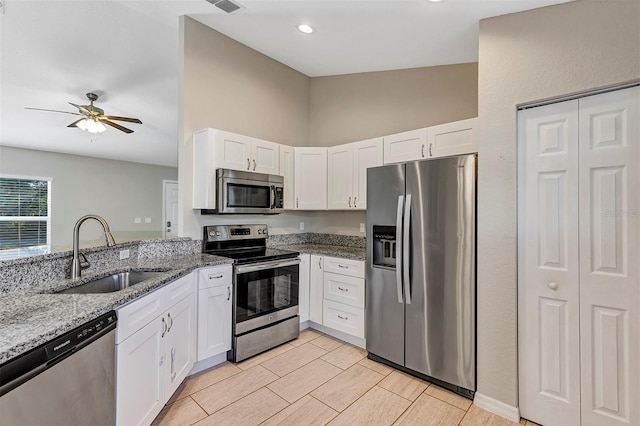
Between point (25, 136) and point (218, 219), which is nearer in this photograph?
point (218, 219)

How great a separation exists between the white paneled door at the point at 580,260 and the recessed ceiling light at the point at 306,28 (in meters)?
1.92

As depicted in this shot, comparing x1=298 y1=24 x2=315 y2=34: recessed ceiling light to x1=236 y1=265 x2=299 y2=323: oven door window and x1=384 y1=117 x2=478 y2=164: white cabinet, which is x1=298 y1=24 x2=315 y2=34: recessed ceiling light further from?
x1=236 y1=265 x2=299 y2=323: oven door window

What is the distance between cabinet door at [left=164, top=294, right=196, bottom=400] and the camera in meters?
1.98

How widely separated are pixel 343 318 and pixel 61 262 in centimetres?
229

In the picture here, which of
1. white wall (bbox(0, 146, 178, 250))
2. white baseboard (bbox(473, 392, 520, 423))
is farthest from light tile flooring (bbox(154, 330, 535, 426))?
white wall (bbox(0, 146, 178, 250))

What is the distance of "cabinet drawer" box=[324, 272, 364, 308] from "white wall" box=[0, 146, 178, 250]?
5.02 metres

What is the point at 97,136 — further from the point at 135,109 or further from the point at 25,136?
the point at 135,109

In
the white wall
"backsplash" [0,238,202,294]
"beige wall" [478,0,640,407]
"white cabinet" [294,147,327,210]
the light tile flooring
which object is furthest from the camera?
the white wall

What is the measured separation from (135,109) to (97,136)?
5.32 feet

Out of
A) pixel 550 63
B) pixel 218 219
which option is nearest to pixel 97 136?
pixel 218 219

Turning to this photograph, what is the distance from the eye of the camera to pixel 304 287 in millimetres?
3234

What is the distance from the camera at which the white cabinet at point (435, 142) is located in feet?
8.35

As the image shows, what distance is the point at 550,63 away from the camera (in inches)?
75.0

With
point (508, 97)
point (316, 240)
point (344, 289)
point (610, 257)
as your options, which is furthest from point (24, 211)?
point (610, 257)
